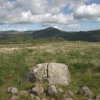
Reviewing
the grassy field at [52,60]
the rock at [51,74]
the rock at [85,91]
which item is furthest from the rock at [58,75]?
the rock at [85,91]

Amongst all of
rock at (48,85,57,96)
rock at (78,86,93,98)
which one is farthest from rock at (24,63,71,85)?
rock at (78,86,93,98)

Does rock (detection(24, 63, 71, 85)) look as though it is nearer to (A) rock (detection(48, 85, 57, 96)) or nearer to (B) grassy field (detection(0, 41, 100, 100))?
(B) grassy field (detection(0, 41, 100, 100))

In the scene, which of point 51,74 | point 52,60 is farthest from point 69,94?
point 52,60

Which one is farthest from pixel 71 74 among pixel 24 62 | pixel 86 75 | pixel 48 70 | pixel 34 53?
Answer: pixel 34 53

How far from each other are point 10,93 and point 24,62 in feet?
32.6

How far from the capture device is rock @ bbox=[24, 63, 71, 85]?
23966 mm

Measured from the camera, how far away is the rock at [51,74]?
24.0 metres

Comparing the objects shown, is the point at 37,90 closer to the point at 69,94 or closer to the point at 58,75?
the point at 69,94

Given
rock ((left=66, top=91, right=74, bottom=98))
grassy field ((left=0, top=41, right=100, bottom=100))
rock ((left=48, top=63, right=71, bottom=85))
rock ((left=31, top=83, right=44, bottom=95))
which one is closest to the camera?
rock ((left=66, top=91, right=74, bottom=98))

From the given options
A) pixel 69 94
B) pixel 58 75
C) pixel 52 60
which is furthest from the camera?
pixel 52 60

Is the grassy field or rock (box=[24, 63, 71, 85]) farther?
the grassy field

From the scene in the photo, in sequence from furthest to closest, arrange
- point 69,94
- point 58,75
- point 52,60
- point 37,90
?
1. point 52,60
2. point 58,75
3. point 37,90
4. point 69,94

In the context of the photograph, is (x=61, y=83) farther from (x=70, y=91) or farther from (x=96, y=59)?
(x=96, y=59)

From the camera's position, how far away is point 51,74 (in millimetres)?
24375
